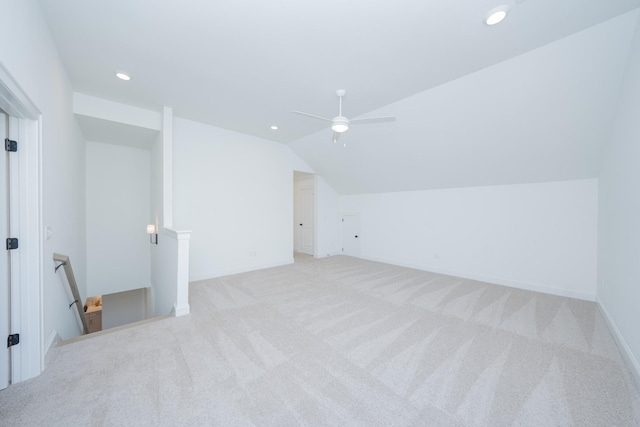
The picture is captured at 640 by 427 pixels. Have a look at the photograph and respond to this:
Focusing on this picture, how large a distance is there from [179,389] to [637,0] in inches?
191

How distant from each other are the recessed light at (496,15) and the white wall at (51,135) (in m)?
3.46

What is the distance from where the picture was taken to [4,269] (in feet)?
6.04

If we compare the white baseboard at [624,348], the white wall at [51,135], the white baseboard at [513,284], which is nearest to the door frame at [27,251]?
the white wall at [51,135]

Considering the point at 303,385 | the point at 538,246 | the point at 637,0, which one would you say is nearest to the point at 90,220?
the point at 303,385

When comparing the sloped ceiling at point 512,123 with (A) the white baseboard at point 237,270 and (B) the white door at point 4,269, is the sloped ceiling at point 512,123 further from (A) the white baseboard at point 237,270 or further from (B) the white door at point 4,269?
(B) the white door at point 4,269

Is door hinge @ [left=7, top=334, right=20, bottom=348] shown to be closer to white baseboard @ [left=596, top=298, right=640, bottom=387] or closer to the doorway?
white baseboard @ [left=596, top=298, right=640, bottom=387]

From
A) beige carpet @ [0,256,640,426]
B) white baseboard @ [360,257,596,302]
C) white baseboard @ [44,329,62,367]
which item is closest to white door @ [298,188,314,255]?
white baseboard @ [360,257,596,302]

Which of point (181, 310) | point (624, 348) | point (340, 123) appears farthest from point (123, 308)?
point (624, 348)

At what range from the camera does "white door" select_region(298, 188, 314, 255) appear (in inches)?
290

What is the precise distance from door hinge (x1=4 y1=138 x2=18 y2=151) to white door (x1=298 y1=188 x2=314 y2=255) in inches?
226

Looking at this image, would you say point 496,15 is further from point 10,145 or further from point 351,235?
point 351,235

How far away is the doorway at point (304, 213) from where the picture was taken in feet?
23.8

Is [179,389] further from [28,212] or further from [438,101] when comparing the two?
[438,101]

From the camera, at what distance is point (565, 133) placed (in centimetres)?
317
